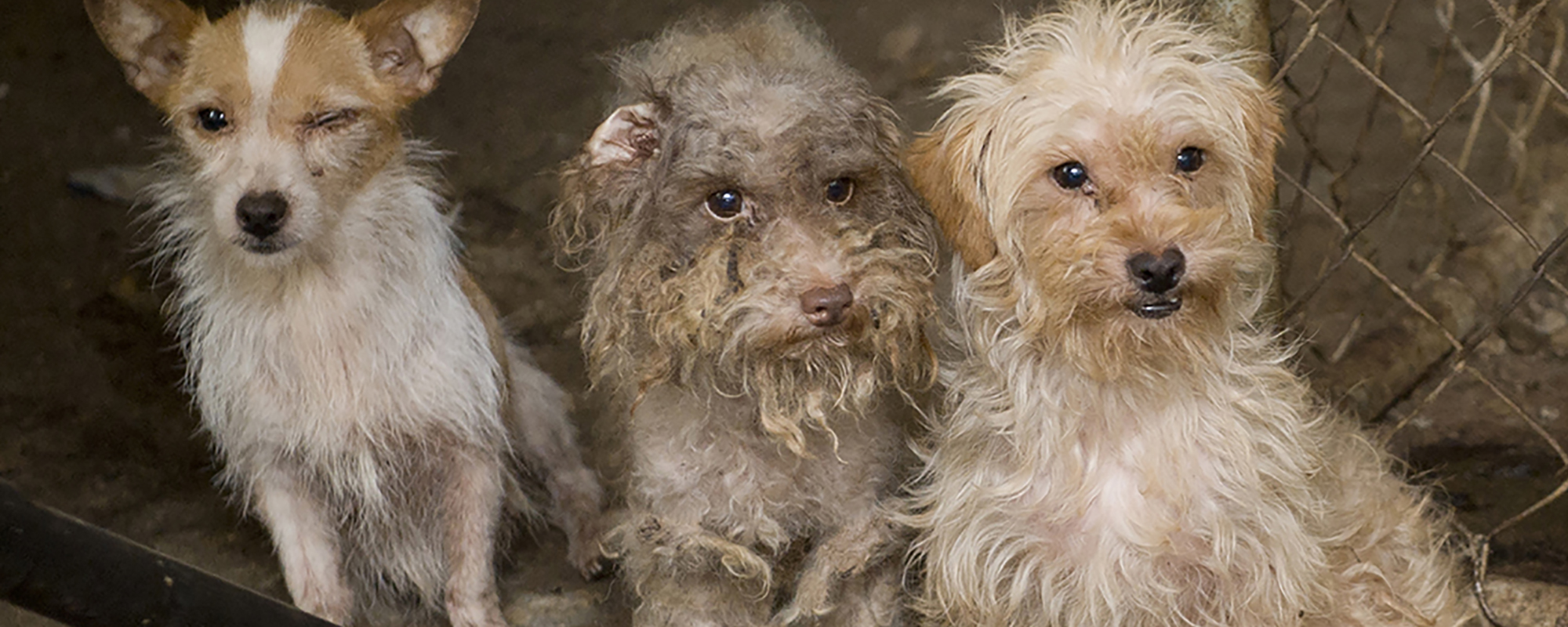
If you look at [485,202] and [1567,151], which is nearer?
[485,202]

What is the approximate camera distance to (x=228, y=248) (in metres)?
2.79

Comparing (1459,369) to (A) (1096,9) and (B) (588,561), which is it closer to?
(A) (1096,9)

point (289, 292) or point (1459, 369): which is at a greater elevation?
point (289, 292)

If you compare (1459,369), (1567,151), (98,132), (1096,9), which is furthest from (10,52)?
(1567,151)

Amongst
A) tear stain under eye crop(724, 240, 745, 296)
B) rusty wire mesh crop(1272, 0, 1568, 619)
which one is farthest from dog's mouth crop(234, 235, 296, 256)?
rusty wire mesh crop(1272, 0, 1568, 619)

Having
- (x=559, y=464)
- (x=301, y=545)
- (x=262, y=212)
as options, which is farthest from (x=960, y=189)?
(x=301, y=545)

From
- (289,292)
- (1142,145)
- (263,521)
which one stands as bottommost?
(263,521)

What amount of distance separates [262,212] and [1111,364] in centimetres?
147

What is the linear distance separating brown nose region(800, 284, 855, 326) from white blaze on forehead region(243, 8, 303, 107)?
1077 mm

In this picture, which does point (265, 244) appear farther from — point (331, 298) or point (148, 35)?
point (148, 35)

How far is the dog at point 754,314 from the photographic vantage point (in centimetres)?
234

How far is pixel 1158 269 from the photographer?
2160mm

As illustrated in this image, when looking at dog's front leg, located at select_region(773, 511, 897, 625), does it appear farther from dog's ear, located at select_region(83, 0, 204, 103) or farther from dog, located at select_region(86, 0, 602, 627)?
dog's ear, located at select_region(83, 0, 204, 103)

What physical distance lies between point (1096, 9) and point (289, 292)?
5.27 ft
